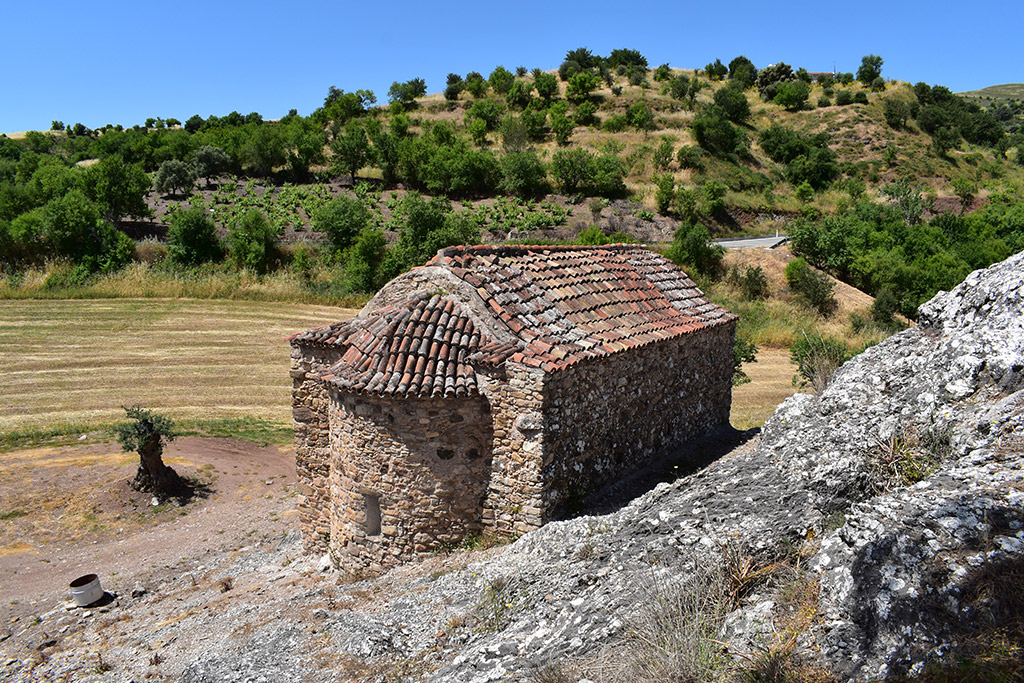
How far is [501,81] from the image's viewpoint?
84812mm

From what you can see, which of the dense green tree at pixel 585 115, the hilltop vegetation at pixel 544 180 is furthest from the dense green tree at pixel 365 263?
the dense green tree at pixel 585 115

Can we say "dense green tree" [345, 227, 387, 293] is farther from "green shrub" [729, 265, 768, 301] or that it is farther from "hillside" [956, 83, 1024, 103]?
"hillside" [956, 83, 1024, 103]

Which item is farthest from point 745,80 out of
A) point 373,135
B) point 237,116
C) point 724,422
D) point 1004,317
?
point 1004,317

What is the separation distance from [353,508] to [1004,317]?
9.34m

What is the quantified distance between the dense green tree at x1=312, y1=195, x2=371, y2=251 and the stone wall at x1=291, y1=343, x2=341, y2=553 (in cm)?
3258

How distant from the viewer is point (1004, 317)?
7.11m

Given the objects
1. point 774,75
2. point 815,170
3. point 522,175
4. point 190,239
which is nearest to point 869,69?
point 774,75

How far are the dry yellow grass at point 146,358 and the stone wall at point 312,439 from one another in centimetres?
1058

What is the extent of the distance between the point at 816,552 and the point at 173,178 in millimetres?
60004

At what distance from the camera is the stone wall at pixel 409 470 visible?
408 inches

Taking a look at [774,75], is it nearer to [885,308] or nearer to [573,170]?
[573,170]

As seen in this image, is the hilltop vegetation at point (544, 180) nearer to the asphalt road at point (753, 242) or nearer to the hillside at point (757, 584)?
the asphalt road at point (753, 242)

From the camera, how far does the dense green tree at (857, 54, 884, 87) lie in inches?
3657

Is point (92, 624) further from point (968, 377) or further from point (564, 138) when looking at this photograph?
point (564, 138)
